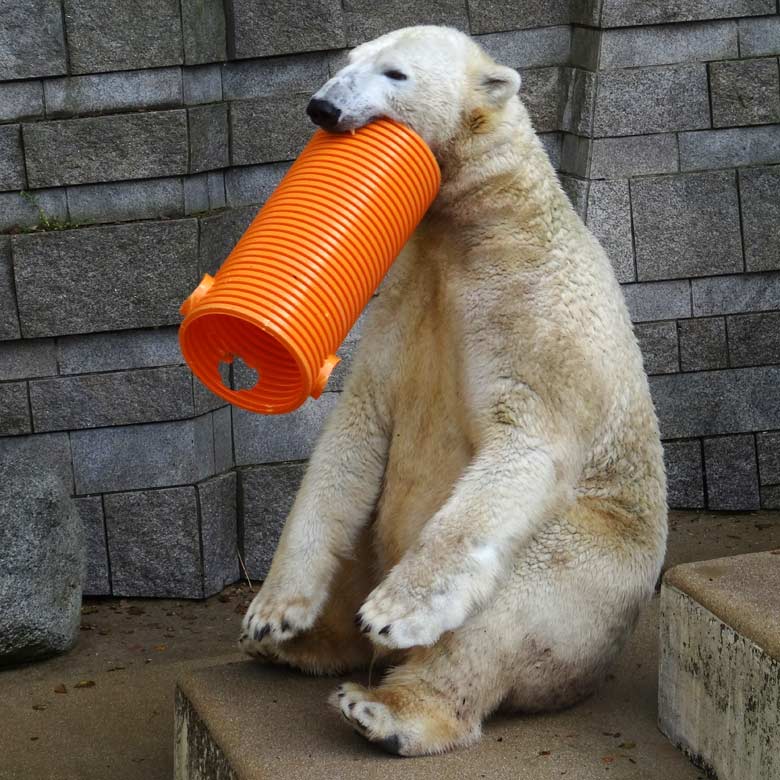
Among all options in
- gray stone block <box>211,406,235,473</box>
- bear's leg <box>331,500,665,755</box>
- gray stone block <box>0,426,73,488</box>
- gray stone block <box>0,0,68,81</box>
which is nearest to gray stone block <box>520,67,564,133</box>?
gray stone block <box>211,406,235,473</box>

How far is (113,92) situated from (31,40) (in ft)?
1.11

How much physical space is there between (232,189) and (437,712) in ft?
9.46

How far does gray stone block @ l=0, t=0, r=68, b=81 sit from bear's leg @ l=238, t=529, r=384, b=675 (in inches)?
97.4

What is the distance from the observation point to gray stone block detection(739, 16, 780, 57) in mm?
5766

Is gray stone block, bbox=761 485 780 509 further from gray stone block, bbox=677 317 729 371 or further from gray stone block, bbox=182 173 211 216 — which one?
gray stone block, bbox=182 173 211 216

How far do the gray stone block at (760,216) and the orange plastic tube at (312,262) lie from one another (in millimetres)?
2906

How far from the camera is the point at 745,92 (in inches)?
228

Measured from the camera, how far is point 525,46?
5789 millimetres

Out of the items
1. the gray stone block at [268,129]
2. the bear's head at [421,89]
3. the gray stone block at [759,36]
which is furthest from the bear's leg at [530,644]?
the gray stone block at [759,36]

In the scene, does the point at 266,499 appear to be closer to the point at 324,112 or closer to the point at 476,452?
the point at 476,452

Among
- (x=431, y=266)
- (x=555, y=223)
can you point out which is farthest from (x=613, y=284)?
(x=431, y=266)

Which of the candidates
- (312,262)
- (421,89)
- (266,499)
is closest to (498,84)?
(421,89)

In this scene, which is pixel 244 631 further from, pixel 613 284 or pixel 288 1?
pixel 288 1

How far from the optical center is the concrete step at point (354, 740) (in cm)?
323
